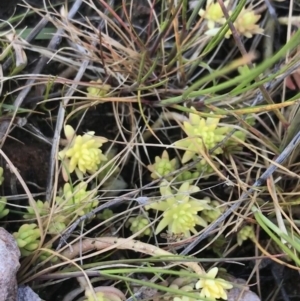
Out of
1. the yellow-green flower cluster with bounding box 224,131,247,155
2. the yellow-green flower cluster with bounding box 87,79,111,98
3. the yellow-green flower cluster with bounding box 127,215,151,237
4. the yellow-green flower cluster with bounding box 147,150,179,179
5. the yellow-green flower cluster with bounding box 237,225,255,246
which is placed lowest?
the yellow-green flower cluster with bounding box 127,215,151,237

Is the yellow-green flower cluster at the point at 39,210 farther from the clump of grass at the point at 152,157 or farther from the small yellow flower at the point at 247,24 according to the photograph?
the small yellow flower at the point at 247,24

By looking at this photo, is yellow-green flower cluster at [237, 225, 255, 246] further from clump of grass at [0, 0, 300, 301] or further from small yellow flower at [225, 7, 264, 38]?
small yellow flower at [225, 7, 264, 38]

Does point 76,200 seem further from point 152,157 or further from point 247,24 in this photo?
point 247,24

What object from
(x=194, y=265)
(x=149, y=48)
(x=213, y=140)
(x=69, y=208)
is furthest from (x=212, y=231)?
(x=149, y=48)

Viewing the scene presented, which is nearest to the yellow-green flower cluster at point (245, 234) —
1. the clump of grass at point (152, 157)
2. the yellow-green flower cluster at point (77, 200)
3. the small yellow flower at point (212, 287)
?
the clump of grass at point (152, 157)

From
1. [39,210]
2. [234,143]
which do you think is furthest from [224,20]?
[39,210]

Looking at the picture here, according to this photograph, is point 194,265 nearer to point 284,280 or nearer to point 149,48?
point 284,280

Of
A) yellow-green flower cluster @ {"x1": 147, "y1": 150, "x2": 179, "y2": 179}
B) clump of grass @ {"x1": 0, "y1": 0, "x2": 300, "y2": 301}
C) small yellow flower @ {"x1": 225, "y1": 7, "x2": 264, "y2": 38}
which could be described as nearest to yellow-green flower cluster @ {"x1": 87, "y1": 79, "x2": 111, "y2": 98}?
clump of grass @ {"x1": 0, "y1": 0, "x2": 300, "y2": 301}
